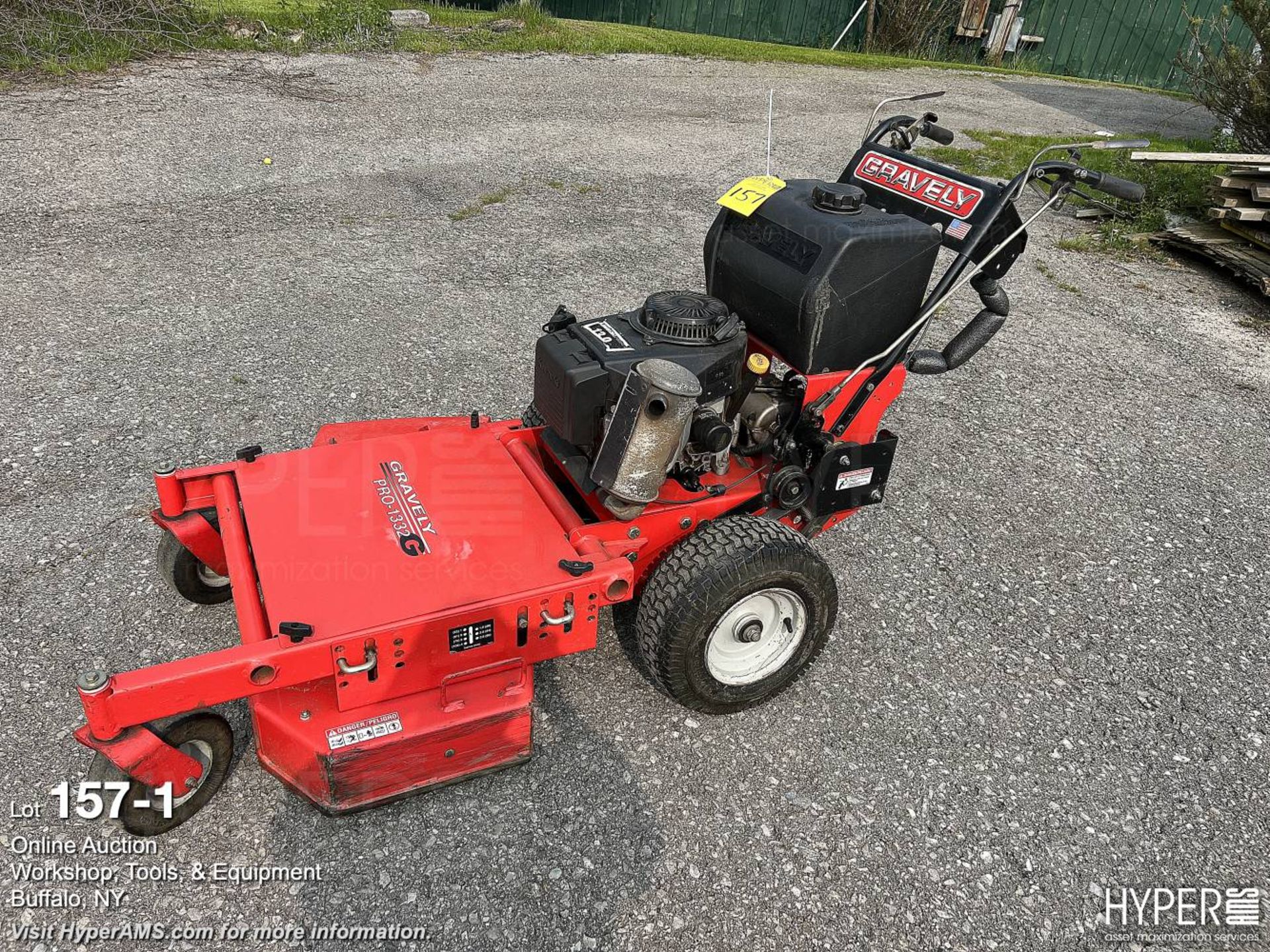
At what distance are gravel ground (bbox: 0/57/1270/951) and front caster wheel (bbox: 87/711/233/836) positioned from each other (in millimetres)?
90

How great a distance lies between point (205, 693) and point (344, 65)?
1052cm

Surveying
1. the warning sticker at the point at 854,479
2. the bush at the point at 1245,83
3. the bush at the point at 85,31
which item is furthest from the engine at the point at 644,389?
the bush at the point at 85,31

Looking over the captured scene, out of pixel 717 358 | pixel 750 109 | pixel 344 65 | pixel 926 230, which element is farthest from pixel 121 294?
pixel 750 109

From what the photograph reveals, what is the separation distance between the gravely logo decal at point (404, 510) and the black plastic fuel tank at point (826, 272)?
1415 mm

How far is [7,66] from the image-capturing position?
9.26m

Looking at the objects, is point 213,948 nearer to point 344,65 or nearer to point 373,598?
point 373,598

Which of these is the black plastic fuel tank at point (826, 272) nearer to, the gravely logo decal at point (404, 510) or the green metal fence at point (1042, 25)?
the gravely logo decal at point (404, 510)

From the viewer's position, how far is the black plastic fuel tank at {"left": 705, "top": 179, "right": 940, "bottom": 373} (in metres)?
3.00

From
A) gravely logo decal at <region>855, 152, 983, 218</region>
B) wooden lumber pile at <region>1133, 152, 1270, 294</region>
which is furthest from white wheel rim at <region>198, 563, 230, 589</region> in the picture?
wooden lumber pile at <region>1133, 152, 1270, 294</region>

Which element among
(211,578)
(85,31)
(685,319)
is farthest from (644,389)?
(85,31)

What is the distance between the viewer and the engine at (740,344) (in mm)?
2760

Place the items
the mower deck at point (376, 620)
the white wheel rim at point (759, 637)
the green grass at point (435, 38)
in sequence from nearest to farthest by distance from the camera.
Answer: the mower deck at point (376, 620)
the white wheel rim at point (759, 637)
the green grass at point (435, 38)

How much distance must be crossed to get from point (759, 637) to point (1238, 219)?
7.01 metres

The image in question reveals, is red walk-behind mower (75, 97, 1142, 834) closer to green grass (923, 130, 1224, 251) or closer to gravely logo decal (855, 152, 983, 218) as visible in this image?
gravely logo decal (855, 152, 983, 218)
